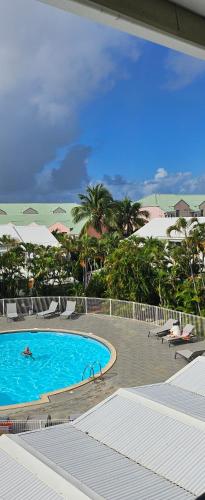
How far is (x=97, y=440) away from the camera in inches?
287

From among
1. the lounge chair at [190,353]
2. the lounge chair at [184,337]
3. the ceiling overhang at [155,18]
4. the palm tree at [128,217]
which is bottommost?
the lounge chair at [190,353]

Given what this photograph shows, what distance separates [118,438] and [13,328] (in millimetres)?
14473

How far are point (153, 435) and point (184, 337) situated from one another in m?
10.6

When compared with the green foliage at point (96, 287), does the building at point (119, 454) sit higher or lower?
lower

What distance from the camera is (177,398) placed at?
8531 millimetres

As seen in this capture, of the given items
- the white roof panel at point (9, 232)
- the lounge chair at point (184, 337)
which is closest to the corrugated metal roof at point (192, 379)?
the lounge chair at point (184, 337)

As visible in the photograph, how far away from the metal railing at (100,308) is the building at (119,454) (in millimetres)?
11713

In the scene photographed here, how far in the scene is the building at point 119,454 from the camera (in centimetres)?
570

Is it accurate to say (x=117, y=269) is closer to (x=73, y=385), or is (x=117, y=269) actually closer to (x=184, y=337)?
(x=184, y=337)

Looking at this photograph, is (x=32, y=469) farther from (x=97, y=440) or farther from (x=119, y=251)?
(x=119, y=251)

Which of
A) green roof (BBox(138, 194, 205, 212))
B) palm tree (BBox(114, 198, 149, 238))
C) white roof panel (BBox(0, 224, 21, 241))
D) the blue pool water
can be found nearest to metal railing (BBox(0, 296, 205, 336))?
the blue pool water

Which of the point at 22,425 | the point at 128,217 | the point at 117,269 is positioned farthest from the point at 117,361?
the point at 128,217

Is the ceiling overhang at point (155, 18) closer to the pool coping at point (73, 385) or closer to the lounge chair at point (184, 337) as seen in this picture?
the pool coping at point (73, 385)

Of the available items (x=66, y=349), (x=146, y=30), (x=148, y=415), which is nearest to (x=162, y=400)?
(x=148, y=415)
